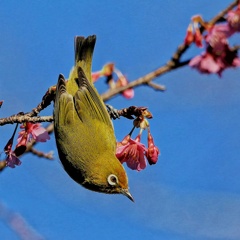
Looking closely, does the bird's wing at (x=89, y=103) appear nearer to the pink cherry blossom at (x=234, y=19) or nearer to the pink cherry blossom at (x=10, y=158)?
the pink cherry blossom at (x=10, y=158)

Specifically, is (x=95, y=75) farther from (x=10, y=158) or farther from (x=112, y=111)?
(x=10, y=158)

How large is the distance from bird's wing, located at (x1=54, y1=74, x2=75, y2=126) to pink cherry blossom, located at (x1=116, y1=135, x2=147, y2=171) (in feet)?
2.87

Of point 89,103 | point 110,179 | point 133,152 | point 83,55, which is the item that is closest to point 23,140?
point 89,103

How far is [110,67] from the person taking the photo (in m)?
5.33

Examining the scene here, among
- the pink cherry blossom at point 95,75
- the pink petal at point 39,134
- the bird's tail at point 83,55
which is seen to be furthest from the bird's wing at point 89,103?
the pink petal at point 39,134

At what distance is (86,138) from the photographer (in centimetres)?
581

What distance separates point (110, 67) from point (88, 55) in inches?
42.6

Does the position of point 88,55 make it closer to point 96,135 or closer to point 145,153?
point 96,135

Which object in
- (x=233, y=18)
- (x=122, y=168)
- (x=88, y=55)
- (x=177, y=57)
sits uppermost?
(x=88, y=55)

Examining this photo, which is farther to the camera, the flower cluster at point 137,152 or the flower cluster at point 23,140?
the flower cluster at point 23,140

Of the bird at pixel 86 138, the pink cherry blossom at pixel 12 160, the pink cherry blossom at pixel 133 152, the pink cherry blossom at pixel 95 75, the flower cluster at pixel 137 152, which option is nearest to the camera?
the flower cluster at pixel 137 152

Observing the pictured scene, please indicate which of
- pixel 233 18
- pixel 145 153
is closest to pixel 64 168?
pixel 145 153

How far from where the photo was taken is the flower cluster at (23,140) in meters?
5.27

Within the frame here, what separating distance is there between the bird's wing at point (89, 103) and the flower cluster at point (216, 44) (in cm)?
235
